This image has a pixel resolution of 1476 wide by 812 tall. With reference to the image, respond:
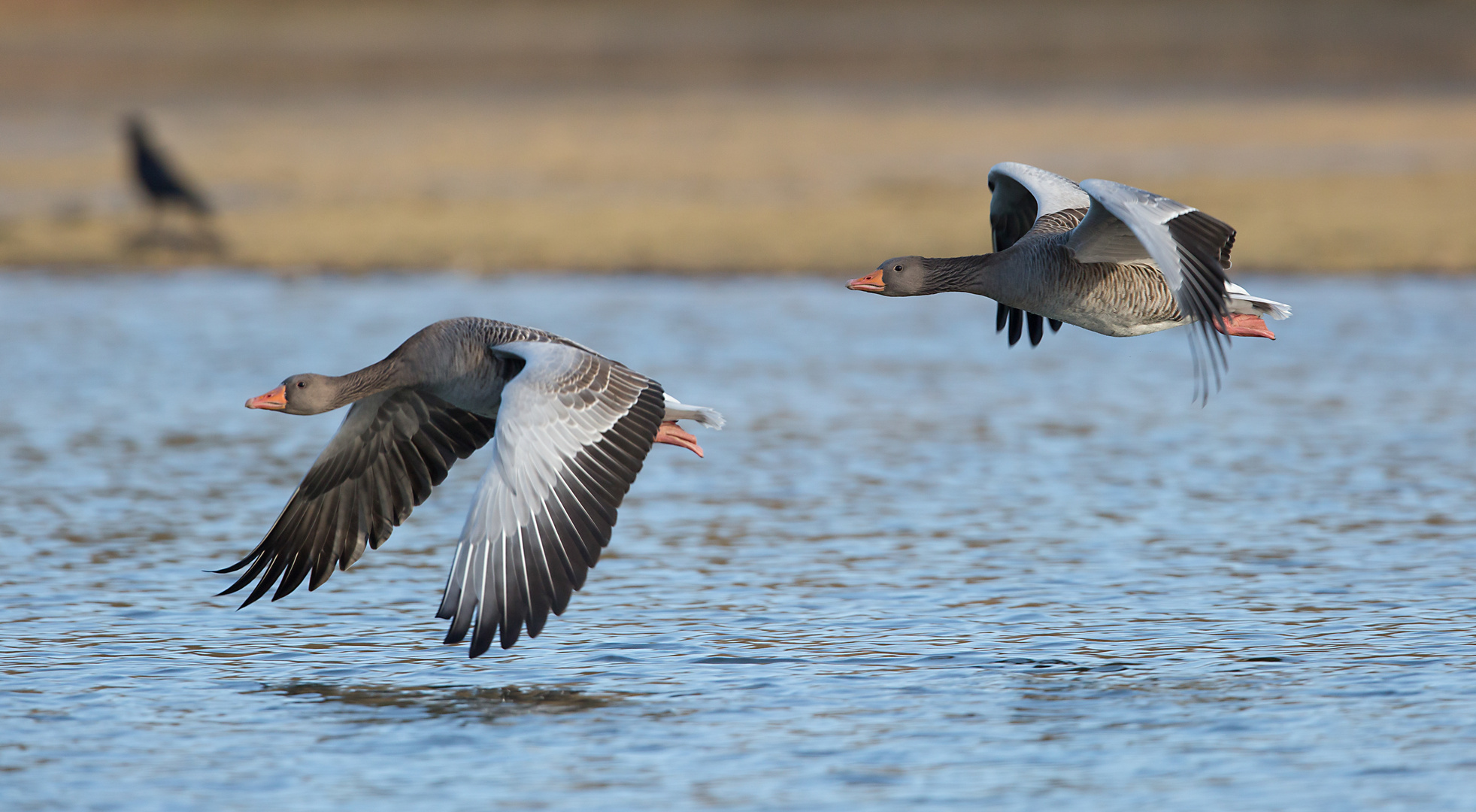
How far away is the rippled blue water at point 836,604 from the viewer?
7648 millimetres

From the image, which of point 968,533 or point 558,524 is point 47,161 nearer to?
point 968,533

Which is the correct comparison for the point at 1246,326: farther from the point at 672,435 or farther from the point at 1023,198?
the point at 672,435

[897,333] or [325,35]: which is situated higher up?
[325,35]

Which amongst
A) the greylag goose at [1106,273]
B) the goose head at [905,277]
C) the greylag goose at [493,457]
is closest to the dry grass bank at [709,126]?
the greylag goose at [1106,273]

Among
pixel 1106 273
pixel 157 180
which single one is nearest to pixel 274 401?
pixel 1106 273

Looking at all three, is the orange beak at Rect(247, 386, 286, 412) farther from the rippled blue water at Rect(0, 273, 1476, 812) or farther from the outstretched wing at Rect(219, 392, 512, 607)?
the rippled blue water at Rect(0, 273, 1476, 812)

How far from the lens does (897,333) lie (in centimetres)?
2030

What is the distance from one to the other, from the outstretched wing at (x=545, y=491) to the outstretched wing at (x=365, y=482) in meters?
1.20

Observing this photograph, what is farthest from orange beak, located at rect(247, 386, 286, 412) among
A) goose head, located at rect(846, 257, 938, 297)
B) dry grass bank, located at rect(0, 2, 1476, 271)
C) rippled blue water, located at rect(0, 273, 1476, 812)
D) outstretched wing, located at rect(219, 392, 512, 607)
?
dry grass bank, located at rect(0, 2, 1476, 271)

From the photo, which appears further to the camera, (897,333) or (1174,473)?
(897,333)

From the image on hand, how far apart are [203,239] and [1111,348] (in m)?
12.6

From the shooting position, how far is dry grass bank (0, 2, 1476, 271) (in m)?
24.8

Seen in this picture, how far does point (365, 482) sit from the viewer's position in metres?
9.77

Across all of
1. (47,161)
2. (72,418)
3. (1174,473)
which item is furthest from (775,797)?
(47,161)
